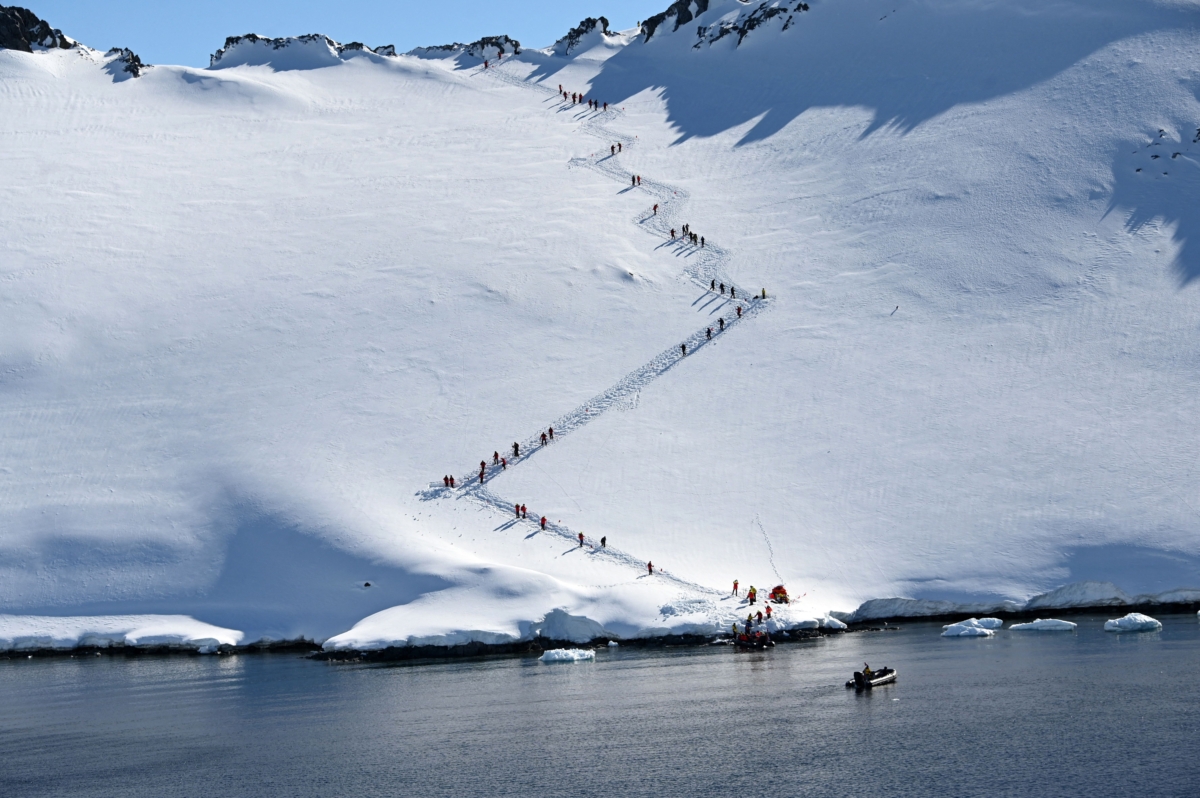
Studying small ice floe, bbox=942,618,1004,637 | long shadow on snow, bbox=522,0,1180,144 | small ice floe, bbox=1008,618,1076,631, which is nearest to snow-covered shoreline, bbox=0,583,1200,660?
small ice floe, bbox=942,618,1004,637

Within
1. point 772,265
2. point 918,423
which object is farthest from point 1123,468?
point 772,265

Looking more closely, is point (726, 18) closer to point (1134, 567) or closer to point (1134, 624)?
point (1134, 567)

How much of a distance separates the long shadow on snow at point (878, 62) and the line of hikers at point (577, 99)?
1.42 metres

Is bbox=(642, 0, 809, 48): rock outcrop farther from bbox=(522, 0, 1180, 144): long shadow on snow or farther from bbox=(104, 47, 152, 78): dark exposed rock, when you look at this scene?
bbox=(104, 47, 152, 78): dark exposed rock

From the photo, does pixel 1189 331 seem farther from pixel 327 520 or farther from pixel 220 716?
pixel 220 716

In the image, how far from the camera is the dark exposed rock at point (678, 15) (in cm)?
12100

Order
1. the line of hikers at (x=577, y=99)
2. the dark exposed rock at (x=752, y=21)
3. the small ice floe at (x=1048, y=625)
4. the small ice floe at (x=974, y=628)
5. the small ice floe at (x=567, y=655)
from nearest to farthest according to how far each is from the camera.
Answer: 1. the small ice floe at (x=567, y=655)
2. the small ice floe at (x=974, y=628)
3. the small ice floe at (x=1048, y=625)
4. the line of hikers at (x=577, y=99)
5. the dark exposed rock at (x=752, y=21)

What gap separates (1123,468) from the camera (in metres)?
58.4

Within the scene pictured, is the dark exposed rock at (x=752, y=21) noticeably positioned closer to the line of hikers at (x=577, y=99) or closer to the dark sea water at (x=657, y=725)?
the line of hikers at (x=577, y=99)

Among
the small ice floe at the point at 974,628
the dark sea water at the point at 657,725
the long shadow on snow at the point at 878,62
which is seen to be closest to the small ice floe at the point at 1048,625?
the small ice floe at the point at 974,628

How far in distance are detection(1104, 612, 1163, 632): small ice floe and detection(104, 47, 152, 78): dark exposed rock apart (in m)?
97.5

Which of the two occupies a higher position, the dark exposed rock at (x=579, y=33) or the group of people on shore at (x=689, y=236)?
the dark exposed rock at (x=579, y=33)

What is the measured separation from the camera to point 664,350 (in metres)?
70.9

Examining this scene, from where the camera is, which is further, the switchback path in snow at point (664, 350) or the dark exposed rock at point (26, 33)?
the dark exposed rock at point (26, 33)
